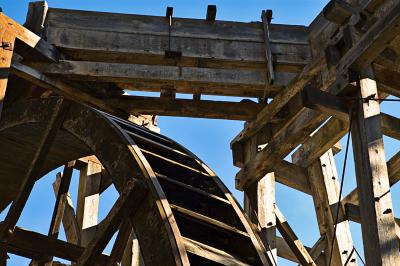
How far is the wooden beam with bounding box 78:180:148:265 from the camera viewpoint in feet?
18.6

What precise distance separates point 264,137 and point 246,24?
1.42m

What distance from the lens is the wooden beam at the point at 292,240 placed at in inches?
303

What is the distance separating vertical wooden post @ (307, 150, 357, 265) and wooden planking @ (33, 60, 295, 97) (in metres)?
1.43

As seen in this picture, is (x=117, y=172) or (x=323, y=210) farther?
(x=323, y=210)

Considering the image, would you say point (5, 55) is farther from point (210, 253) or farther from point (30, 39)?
point (210, 253)

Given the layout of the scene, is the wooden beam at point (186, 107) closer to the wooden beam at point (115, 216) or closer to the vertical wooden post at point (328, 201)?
the vertical wooden post at point (328, 201)

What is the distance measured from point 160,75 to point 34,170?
5.98ft

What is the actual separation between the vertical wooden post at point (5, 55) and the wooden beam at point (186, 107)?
1405mm

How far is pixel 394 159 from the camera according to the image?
28.0 ft

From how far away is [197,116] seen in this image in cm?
823

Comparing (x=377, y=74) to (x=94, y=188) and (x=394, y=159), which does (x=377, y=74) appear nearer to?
(x=394, y=159)

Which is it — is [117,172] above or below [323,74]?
below

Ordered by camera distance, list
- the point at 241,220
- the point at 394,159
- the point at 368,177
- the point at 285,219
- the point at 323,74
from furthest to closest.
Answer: the point at 394,159 < the point at 285,219 < the point at 323,74 < the point at 241,220 < the point at 368,177

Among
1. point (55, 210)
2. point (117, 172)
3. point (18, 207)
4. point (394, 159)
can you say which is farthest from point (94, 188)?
point (394, 159)
